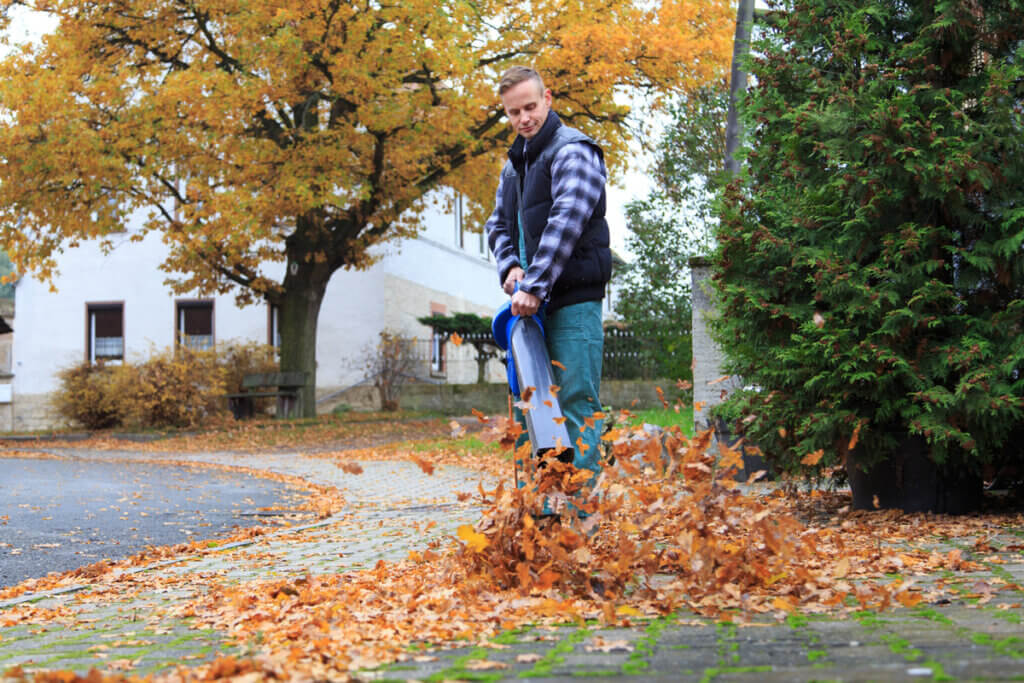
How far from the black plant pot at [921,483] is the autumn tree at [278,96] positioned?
41.3ft

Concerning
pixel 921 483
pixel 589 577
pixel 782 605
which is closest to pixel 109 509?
pixel 589 577

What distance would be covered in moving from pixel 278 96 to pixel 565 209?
15744 mm

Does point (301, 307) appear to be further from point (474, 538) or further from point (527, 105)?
point (474, 538)

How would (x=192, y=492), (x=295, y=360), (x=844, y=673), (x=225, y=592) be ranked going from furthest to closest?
(x=295, y=360), (x=192, y=492), (x=225, y=592), (x=844, y=673)

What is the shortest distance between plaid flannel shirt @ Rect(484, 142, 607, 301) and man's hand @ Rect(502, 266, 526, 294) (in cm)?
20

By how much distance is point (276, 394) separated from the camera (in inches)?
888

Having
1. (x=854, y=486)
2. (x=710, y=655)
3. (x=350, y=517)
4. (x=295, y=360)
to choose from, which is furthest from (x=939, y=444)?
(x=295, y=360)

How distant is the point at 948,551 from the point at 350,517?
4522 mm

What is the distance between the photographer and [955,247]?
5781 millimetres

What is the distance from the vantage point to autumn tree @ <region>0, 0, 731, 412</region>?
724 inches

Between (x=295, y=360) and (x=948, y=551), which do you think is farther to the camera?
(x=295, y=360)

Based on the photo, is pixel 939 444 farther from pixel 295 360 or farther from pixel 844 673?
pixel 295 360

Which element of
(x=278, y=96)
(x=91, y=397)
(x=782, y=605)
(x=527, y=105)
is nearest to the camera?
(x=782, y=605)

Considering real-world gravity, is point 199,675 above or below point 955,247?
below
